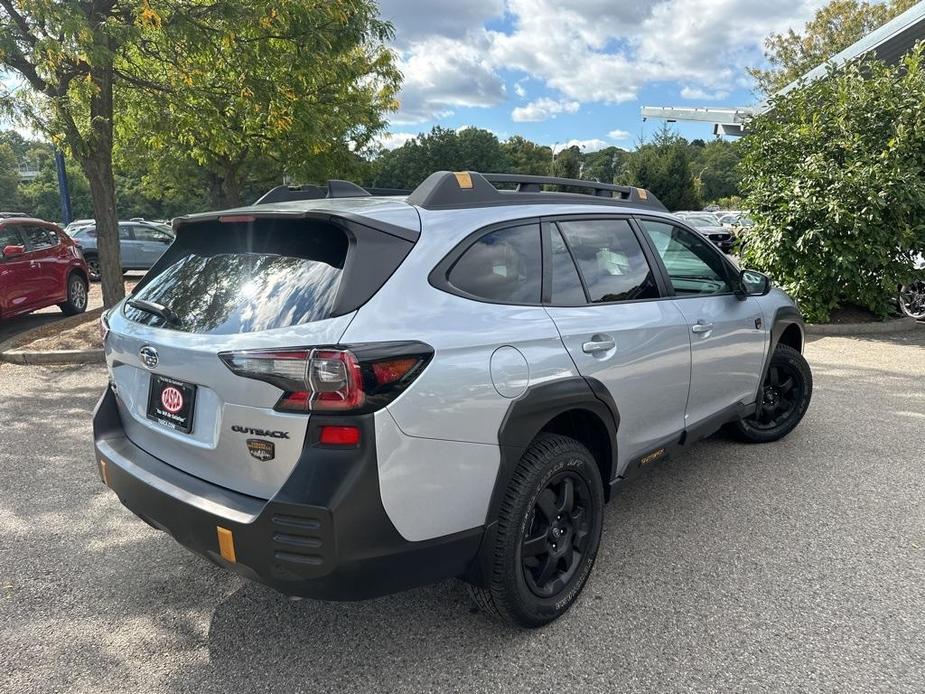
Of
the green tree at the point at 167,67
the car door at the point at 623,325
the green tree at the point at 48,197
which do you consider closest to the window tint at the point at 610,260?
the car door at the point at 623,325

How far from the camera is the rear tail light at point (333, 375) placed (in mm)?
1997

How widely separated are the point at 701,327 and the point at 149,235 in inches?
644

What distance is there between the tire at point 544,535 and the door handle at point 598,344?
1.27ft

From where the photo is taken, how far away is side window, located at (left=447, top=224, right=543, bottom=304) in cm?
247

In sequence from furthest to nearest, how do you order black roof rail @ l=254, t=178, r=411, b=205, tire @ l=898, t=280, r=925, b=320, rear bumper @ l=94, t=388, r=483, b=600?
tire @ l=898, t=280, r=925, b=320, black roof rail @ l=254, t=178, r=411, b=205, rear bumper @ l=94, t=388, r=483, b=600

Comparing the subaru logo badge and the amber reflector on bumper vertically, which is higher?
the subaru logo badge

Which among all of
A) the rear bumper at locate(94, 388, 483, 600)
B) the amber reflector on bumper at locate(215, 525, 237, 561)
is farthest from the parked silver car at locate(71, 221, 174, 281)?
the amber reflector on bumper at locate(215, 525, 237, 561)

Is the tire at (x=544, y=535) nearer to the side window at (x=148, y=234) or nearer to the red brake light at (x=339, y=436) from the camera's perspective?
the red brake light at (x=339, y=436)

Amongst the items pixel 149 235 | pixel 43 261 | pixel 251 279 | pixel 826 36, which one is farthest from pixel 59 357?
pixel 826 36

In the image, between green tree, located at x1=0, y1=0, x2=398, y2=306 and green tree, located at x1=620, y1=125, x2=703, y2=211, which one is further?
green tree, located at x1=620, y1=125, x2=703, y2=211

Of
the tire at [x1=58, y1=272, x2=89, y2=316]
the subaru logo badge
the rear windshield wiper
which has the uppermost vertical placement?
the rear windshield wiper

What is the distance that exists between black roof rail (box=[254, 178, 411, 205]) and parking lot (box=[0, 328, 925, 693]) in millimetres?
1867

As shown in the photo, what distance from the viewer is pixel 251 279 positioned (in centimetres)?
240

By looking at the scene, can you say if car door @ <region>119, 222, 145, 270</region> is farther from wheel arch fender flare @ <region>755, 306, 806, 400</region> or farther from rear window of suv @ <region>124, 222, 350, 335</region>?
wheel arch fender flare @ <region>755, 306, 806, 400</region>
